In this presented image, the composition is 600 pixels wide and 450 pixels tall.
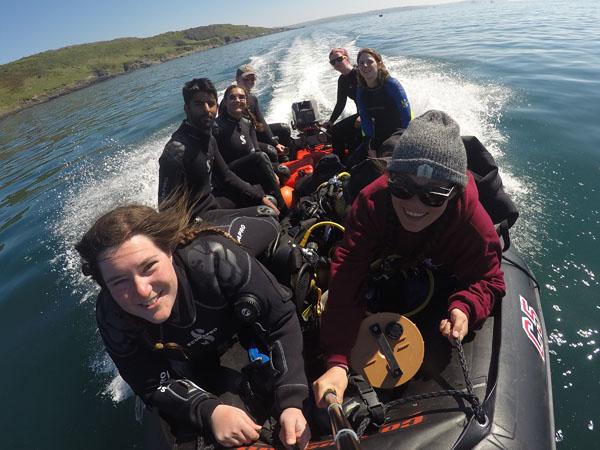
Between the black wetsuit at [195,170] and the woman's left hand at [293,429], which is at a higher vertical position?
the black wetsuit at [195,170]

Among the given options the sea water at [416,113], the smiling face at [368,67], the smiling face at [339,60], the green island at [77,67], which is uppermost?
the green island at [77,67]

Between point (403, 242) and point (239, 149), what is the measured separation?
2987mm

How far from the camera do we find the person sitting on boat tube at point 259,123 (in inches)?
213

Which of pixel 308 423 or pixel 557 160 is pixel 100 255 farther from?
pixel 557 160

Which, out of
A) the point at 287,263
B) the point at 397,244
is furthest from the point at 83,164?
the point at 397,244

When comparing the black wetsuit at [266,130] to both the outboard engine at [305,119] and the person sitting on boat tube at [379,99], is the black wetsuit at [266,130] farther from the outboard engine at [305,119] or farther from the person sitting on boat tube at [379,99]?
the person sitting on boat tube at [379,99]

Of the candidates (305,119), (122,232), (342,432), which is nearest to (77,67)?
(305,119)

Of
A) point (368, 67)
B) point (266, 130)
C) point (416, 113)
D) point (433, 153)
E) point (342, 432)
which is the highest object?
point (368, 67)

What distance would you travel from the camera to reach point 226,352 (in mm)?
2352

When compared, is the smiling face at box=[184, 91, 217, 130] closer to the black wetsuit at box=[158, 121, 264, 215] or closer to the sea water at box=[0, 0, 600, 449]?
the black wetsuit at box=[158, 121, 264, 215]

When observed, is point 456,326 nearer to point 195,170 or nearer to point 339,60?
point 195,170

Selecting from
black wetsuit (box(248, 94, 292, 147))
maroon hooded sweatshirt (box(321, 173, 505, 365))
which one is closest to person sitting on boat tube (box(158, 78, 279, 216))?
maroon hooded sweatshirt (box(321, 173, 505, 365))

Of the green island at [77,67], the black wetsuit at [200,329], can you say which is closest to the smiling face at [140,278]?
the black wetsuit at [200,329]

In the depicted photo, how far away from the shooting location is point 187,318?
1.71 meters
